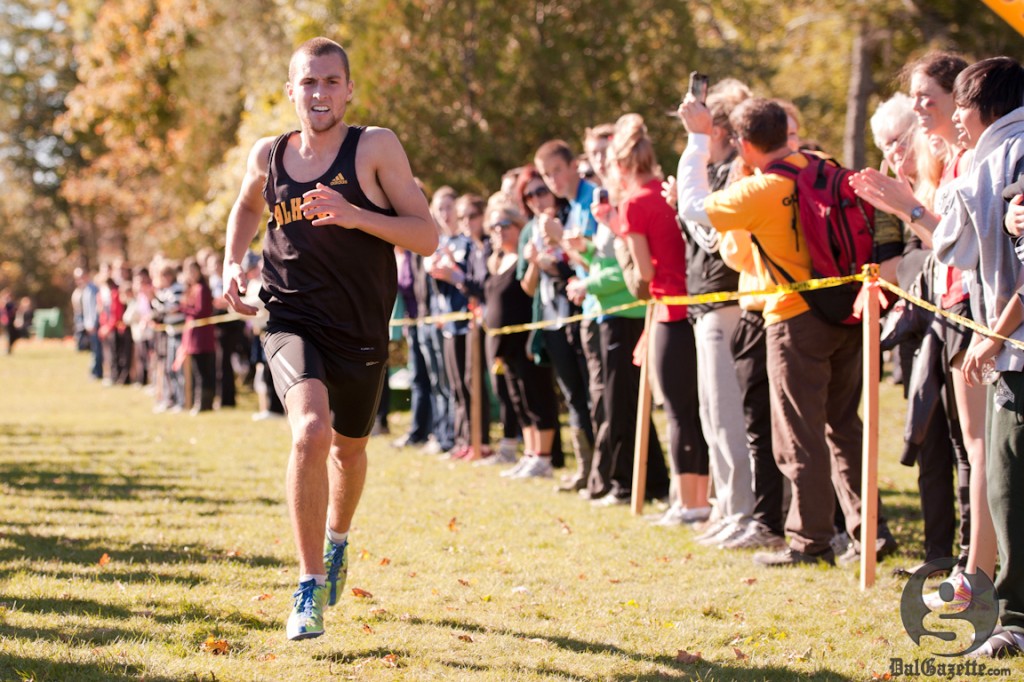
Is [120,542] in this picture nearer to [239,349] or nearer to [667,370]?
[667,370]

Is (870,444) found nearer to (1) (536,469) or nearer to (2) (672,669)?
(2) (672,669)

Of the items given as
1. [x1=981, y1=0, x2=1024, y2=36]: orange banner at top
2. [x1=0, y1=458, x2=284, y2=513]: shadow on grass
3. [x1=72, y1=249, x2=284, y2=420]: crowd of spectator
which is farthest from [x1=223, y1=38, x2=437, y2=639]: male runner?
[x1=72, y1=249, x2=284, y2=420]: crowd of spectator

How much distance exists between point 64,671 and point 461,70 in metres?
15.1

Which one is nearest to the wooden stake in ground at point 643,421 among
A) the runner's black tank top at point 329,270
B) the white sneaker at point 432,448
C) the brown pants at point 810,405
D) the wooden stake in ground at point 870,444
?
the brown pants at point 810,405

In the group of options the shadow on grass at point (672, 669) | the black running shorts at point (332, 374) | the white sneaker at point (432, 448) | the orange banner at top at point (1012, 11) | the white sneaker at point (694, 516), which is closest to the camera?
the orange banner at top at point (1012, 11)

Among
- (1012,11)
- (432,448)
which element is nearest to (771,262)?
(1012,11)

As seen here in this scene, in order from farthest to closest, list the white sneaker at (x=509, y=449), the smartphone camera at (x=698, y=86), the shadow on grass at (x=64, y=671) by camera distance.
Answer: the white sneaker at (x=509, y=449) → the smartphone camera at (x=698, y=86) → the shadow on grass at (x=64, y=671)

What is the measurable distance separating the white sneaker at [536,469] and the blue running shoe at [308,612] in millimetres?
6282

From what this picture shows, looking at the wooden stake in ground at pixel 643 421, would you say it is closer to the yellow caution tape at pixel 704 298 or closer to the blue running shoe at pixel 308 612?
the yellow caution tape at pixel 704 298

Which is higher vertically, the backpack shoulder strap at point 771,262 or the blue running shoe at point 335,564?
the backpack shoulder strap at point 771,262

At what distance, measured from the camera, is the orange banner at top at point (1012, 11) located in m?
3.72

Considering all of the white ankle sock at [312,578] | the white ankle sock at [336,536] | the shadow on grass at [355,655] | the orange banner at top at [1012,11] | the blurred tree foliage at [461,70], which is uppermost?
the blurred tree foliage at [461,70]

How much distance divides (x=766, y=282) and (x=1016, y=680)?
2.86 metres

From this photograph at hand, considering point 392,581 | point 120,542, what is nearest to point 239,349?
point 120,542
